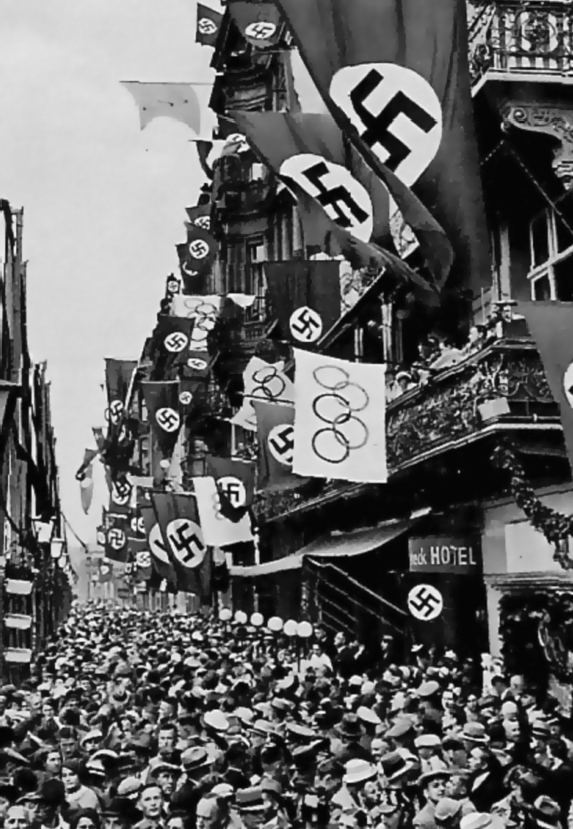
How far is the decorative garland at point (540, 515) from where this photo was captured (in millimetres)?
11328

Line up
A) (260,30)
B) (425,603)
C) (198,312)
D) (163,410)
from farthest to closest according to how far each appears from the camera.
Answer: (163,410) → (198,312) → (260,30) → (425,603)

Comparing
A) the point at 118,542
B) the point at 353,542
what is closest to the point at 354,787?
the point at 353,542

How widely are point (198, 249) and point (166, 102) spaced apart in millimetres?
15703

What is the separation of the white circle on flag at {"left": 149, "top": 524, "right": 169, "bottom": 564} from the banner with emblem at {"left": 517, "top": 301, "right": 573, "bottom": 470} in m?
17.2

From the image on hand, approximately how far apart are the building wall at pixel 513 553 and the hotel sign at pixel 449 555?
15 cm

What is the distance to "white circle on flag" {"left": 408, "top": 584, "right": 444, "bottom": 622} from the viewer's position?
14.6 meters

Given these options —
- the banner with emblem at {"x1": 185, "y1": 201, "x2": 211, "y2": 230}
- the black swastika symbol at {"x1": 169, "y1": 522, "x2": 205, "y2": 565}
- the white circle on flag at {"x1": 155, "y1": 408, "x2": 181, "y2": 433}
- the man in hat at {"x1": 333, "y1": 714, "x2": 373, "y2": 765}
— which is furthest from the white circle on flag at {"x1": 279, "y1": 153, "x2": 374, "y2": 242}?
the banner with emblem at {"x1": 185, "y1": 201, "x2": 211, "y2": 230}

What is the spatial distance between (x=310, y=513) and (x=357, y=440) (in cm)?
1138

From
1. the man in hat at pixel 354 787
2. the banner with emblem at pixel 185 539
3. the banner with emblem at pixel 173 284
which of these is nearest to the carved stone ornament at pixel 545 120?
the man in hat at pixel 354 787

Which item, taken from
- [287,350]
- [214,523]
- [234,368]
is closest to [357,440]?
[214,523]

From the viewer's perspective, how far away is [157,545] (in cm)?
2570

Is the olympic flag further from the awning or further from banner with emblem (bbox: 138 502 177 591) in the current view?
banner with emblem (bbox: 138 502 177 591)

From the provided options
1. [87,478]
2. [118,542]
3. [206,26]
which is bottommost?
[118,542]

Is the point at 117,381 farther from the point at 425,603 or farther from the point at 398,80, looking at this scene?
the point at 398,80
